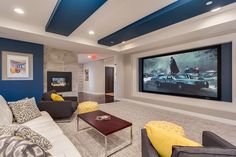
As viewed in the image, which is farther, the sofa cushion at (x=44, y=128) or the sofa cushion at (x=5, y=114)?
the sofa cushion at (x=5, y=114)

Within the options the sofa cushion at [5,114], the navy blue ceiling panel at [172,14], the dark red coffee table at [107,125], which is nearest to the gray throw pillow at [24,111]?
the sofa cushion at [5,114]

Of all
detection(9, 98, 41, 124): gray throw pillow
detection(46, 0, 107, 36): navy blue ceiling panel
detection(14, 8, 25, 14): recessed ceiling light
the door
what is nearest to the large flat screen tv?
detection(46, 0, 107, 36): navy blue ceiling panel

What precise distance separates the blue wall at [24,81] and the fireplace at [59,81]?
587 mm

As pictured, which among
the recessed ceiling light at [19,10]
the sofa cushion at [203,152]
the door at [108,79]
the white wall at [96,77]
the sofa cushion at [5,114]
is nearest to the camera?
the sofa cushion at [203,152]

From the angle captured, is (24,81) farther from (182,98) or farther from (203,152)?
(182,98)

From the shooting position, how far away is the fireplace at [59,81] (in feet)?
17.6

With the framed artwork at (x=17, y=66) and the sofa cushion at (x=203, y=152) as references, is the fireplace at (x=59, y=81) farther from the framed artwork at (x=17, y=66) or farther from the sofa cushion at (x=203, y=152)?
the sofa cushion at (x=203, y=152)

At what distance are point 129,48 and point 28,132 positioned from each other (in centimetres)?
480

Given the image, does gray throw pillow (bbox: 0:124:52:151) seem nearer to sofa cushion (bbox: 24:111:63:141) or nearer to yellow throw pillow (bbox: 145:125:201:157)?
sofa cushion (bbox: 24:111:63:141)

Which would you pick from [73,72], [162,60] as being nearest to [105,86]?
[73,72]

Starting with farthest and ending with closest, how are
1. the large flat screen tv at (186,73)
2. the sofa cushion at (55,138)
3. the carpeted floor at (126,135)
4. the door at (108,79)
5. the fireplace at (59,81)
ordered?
the door at (108,79) < the fireplace at (59,81) < the large flat screen tv at (186,73) < the carpeted floor at (126,135) < the sofa cushion at (55,138)

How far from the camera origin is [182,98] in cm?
435

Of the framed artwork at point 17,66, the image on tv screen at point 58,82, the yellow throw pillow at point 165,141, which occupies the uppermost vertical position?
the framed artwork at point 17,66

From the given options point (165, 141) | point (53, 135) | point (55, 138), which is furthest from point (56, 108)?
point (165, 141)
